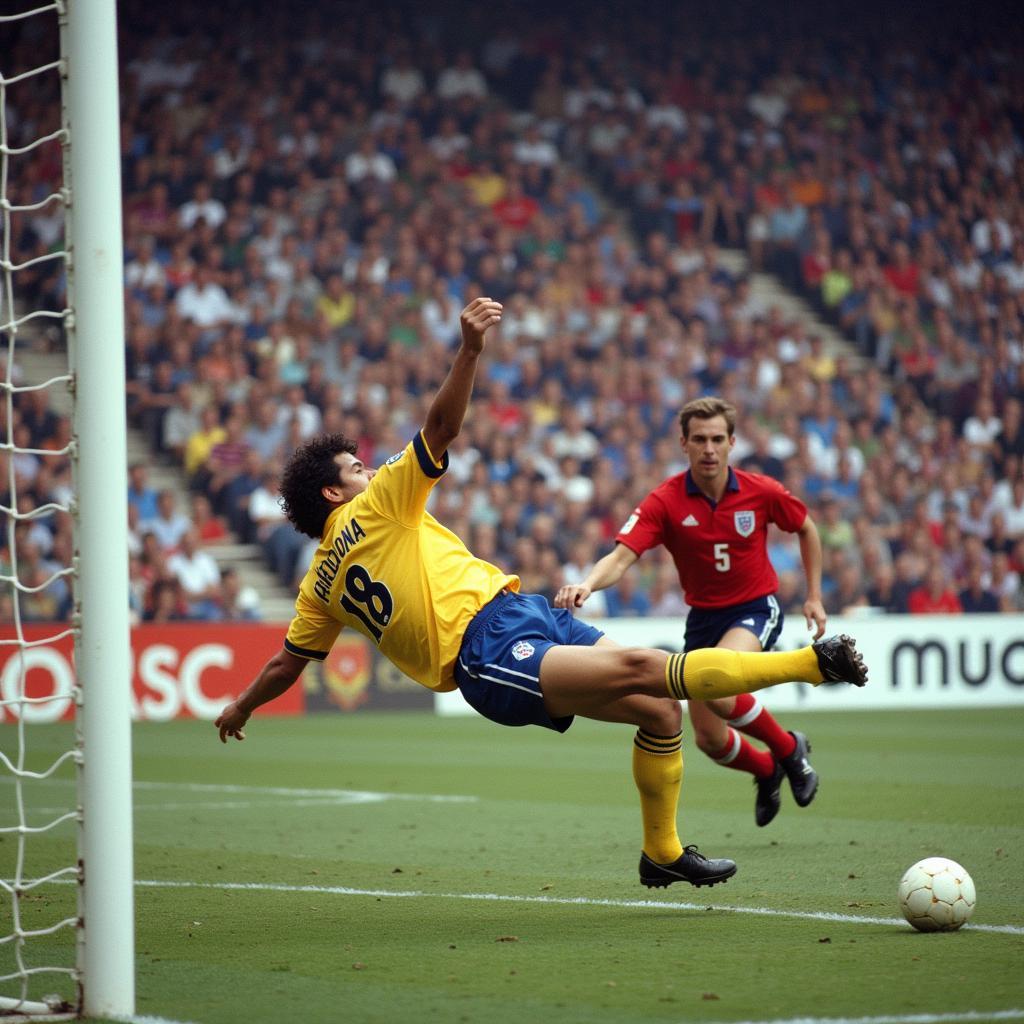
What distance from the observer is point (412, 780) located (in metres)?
11.6

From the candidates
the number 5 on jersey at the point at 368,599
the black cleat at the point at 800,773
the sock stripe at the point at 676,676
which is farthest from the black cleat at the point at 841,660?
the black cleat at the point at 800,773

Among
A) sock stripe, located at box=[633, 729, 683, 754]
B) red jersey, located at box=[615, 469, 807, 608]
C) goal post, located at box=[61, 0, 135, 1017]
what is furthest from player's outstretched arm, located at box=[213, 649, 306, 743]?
red jersey, located at box=[615, 469, 807, 608]

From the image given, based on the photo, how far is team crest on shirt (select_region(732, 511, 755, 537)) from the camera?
8.22 m

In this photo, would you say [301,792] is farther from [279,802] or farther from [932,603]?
[932,603]

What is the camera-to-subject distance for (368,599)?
19.4 ft

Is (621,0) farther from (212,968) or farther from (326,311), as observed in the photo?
(212,968)

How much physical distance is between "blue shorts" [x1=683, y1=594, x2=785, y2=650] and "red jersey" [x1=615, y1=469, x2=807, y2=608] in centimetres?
4

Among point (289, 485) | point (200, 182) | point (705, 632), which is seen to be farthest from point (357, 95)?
point (289, 485)

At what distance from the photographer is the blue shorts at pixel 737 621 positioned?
27.1 feet

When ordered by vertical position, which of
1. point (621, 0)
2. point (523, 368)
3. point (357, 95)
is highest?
point (621, 0)

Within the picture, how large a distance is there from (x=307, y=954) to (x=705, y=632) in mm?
3665

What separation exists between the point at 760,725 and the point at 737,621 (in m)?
0.50

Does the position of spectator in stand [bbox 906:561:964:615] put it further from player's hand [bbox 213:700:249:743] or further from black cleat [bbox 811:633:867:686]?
black cleat [bbox 811:633:867:686]

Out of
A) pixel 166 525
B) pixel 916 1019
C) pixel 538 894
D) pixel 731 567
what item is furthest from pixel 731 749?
pixel 166 525
